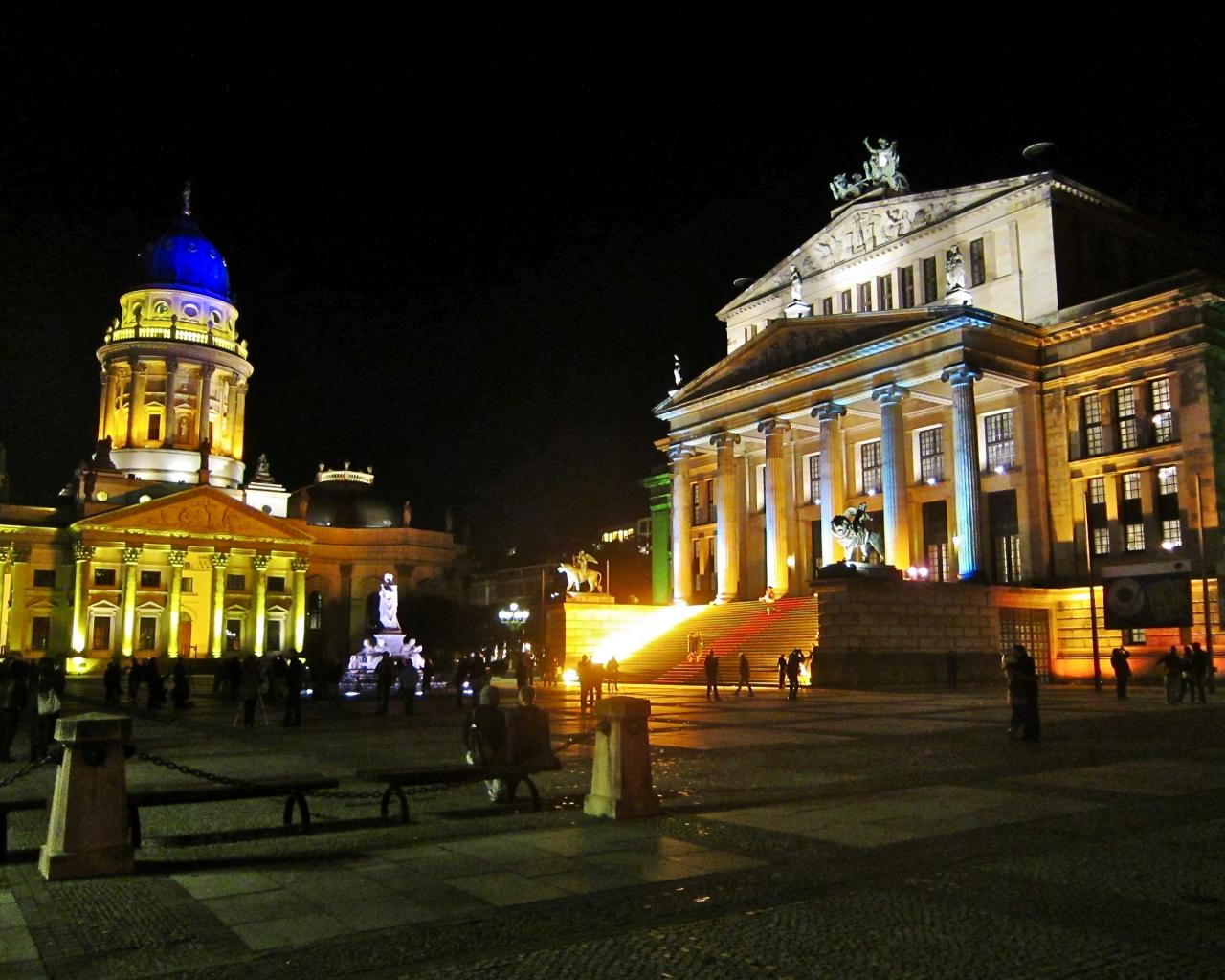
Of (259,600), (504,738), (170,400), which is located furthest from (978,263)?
(170,400)

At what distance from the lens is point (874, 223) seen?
53625mm

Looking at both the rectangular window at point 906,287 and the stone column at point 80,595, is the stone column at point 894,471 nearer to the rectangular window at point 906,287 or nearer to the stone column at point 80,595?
the rectangular window at point 906,287

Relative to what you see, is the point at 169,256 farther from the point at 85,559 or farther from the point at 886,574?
the point at 886,574

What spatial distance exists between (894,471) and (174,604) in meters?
58.9

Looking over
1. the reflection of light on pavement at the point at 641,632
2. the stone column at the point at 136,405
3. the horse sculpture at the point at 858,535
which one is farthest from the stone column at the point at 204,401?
the horse sculpture at the point at 858,535

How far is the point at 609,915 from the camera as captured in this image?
22.3ft

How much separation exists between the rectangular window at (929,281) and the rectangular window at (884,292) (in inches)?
81.1

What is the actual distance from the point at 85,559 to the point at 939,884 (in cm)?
8077

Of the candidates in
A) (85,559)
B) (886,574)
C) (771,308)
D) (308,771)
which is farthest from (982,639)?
(85,559)

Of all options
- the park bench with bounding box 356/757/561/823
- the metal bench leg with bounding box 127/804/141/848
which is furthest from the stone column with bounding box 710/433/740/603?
the metal bench leg with bounding box 127/804/141/848

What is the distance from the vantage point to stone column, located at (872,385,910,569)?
43750 mm

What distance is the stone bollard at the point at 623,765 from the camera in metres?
10.3

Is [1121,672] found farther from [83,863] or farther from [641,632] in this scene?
[83,863]

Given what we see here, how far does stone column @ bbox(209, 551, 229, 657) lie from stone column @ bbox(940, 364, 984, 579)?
61.6 meters
